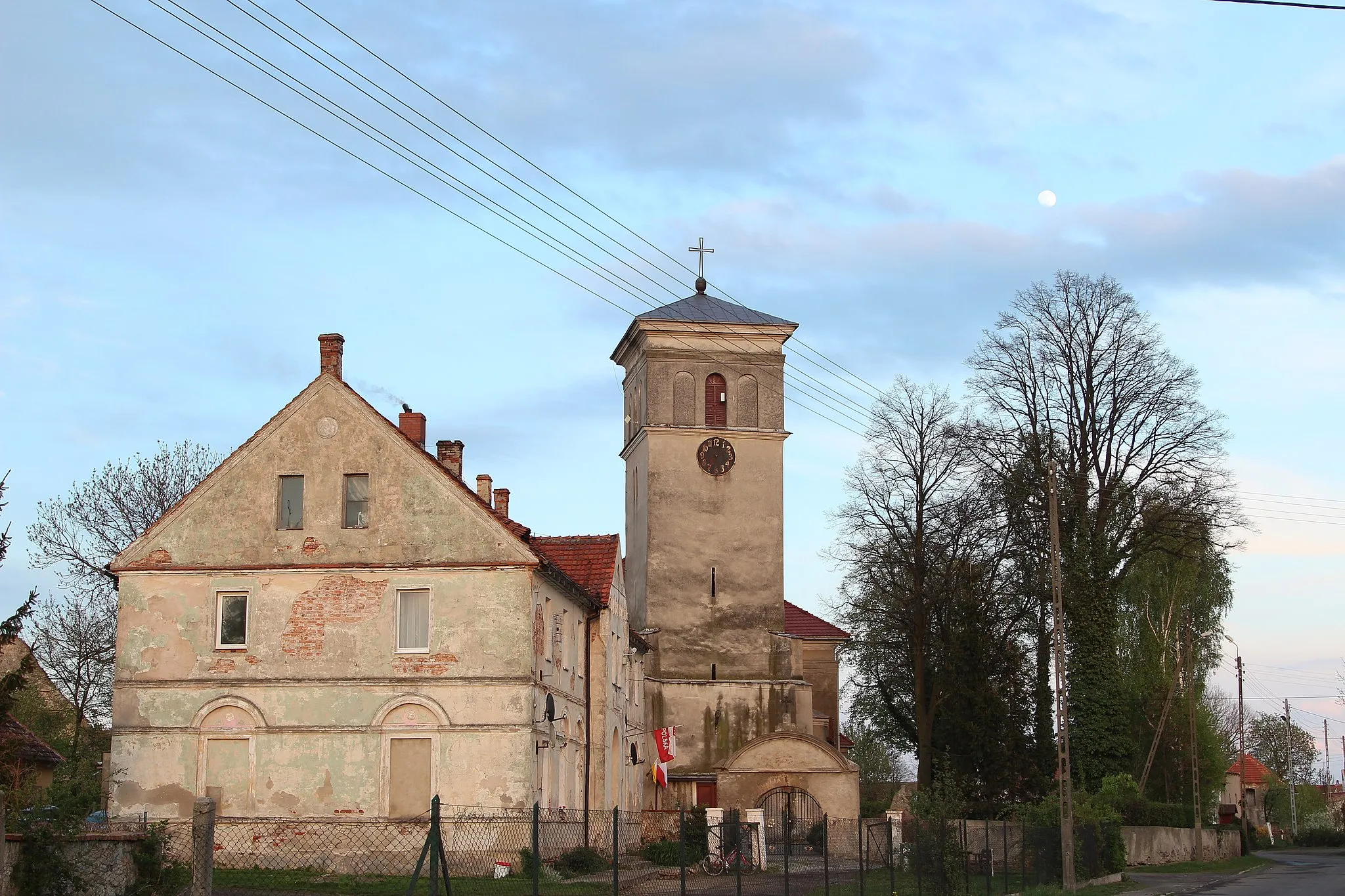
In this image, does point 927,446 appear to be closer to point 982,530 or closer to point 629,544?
point 982,530

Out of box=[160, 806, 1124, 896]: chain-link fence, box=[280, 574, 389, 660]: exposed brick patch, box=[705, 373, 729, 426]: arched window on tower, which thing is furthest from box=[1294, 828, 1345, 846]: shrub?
box=[280, 574, 389, 660]: exposed brick patch

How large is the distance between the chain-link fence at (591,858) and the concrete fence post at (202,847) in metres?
9.68

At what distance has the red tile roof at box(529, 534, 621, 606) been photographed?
40.6 meters

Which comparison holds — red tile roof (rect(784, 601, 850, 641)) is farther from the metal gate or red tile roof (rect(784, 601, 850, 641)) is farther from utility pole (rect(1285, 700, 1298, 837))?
utility pole (rect(1285, 700, 1298, 837))

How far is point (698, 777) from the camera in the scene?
5216 cm

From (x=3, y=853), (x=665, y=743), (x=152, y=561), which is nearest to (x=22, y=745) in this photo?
(x=3, y=853)

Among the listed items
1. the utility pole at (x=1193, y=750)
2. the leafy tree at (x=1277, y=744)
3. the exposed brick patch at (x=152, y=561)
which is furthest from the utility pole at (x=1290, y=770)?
the exposed brick patch at (x=152, y=561)

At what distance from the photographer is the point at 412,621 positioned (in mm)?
33406

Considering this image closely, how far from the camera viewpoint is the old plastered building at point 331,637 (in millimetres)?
32469

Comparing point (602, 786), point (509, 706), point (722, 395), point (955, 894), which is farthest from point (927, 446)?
point (955, 894)

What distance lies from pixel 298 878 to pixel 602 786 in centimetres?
1317

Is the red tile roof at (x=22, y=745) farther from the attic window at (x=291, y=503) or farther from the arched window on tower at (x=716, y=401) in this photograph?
the arched window on tower at (x=716, y=401)

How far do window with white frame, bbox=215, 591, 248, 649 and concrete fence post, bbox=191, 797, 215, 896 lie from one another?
65.8ft

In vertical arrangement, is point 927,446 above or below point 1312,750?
above
